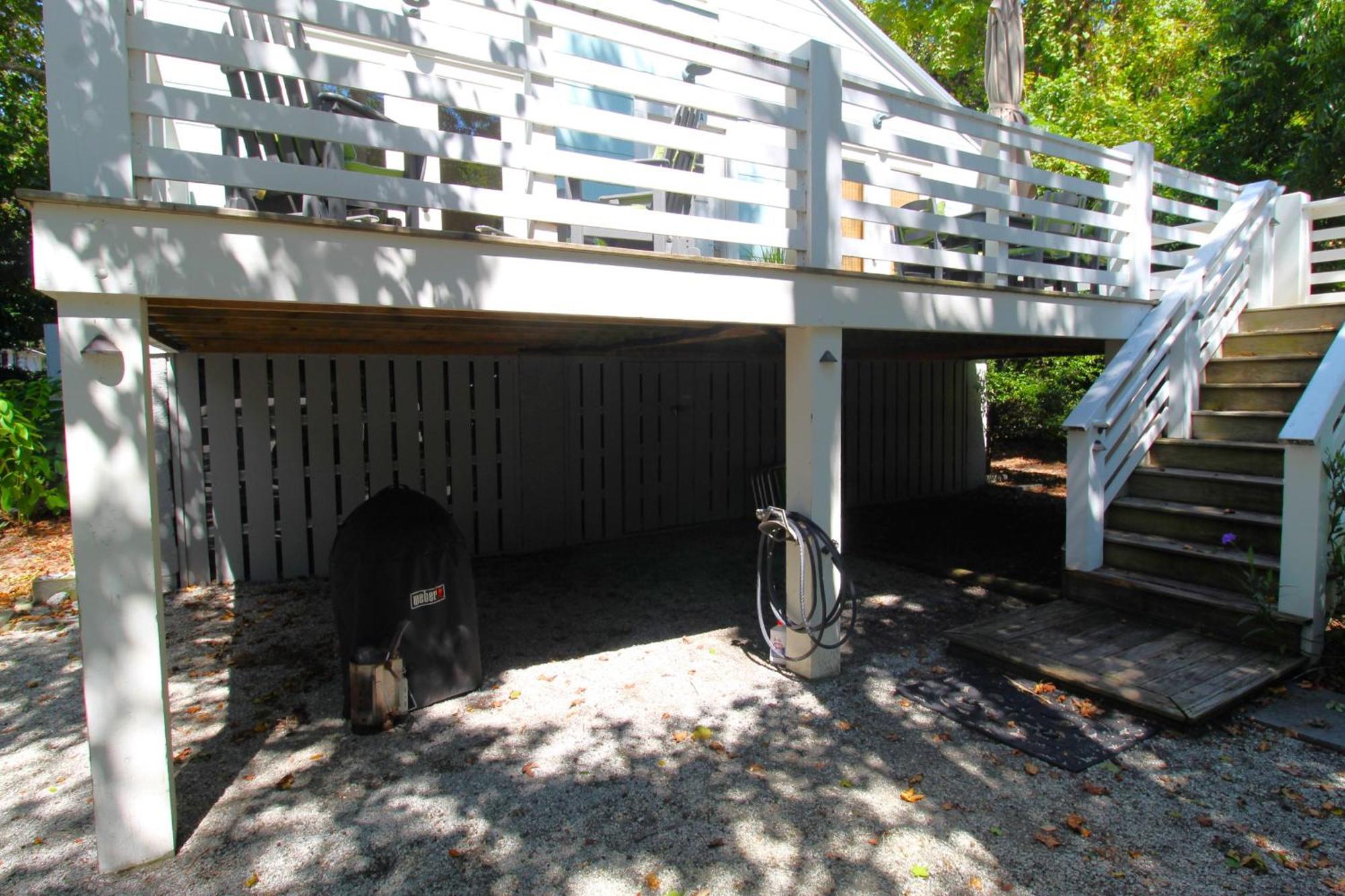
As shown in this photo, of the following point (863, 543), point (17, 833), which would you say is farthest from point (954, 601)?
point (17, 833)

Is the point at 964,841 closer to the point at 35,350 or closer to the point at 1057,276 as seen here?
the point at 1057,276

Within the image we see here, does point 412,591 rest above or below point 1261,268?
below

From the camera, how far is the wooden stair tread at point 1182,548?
14.0 feet

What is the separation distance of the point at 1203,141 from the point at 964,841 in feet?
37.6

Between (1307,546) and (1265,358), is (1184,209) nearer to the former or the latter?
(1265,358)

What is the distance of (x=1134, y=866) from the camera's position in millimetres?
2566

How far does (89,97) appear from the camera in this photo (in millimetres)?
2447

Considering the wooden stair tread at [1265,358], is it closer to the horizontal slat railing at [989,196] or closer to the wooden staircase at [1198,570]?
the wooden staircase at [1198,570]

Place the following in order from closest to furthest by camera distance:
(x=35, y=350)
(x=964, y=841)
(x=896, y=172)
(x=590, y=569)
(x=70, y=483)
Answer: (x=70, y=483) → (x=964, y=841) → (x=896, y=172) → (x=590, y=569) → (x=35, y=350)

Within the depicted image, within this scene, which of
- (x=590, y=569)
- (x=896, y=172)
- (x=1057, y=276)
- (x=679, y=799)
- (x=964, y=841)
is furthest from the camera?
(x=590, y=569)

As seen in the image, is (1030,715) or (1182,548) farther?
(1182,548)

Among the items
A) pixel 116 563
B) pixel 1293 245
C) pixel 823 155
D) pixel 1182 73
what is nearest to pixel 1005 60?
pixel 1293 245

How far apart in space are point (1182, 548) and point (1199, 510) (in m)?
0.33

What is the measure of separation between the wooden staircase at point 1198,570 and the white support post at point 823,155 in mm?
2418
